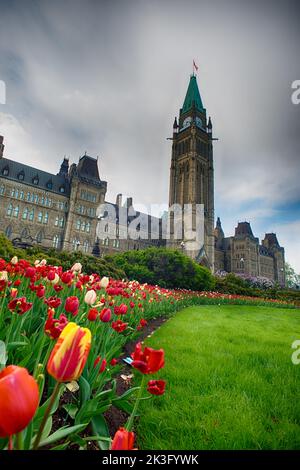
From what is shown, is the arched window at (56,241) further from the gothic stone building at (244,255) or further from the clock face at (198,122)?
the gothic stone building at (244,255)

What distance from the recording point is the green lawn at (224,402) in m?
2.02

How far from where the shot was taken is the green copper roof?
6297cm

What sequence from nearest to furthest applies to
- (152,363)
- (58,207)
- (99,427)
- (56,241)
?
(152,363), (99,427), (56,241), (58,207)

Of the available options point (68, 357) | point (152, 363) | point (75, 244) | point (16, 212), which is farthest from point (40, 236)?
point (68, 357)

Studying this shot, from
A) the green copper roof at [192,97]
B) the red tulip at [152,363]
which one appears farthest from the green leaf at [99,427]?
the green copper roof at [192,97]

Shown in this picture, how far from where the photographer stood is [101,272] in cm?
1163

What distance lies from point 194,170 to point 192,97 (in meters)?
22.2

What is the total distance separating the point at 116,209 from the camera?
53.6 metres

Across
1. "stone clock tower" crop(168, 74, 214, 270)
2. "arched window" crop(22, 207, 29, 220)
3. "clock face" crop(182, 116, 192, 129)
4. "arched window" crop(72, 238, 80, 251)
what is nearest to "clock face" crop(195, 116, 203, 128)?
"stone clock tower" crop(168, 74, 214, 270)

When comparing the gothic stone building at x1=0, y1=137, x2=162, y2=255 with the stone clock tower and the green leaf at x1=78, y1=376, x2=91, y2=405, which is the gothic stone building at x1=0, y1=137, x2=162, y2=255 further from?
the green leaf at x1=78, y1=376, x2=91, y2=405

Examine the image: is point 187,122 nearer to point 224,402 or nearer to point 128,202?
point 128,202

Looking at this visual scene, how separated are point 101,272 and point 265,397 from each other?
9554mm

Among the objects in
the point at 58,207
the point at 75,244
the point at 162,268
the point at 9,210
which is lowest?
the point at 162,268
